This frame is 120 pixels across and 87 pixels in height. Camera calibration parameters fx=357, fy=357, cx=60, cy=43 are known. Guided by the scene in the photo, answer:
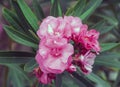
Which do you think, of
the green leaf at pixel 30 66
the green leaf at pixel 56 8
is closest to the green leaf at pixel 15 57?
the green leaf at pixel 30 66

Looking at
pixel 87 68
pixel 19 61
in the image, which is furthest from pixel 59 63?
pixel 19 61

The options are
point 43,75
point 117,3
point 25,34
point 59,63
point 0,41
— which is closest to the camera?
point 59,63

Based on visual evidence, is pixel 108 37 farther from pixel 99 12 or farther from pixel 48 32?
pixel 48 32

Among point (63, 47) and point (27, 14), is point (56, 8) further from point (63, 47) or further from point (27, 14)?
point (63, 47)

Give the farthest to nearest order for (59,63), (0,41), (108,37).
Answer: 1. (108,37)
2. (0,41)
3. (59,63)

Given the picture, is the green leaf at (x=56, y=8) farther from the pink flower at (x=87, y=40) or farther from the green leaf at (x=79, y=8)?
the pink flower at (x=87, y=40)
